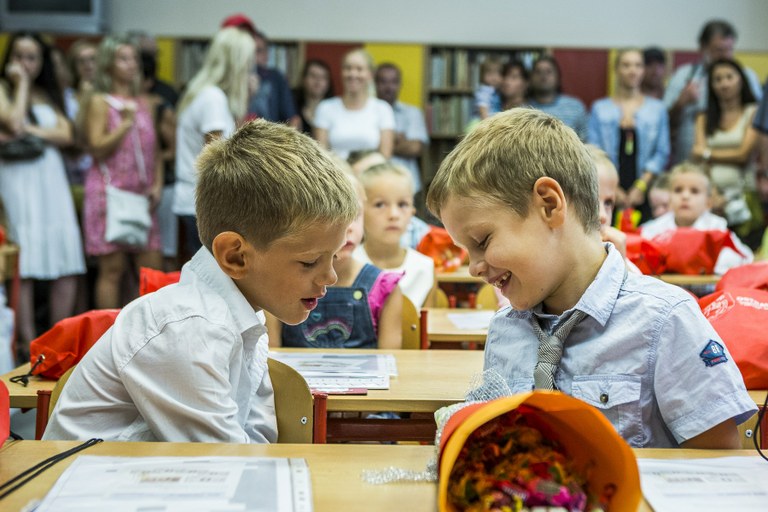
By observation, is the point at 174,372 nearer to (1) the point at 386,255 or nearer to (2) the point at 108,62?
(1) the point at 386,255

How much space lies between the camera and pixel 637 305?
138 centimetres

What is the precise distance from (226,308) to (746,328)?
116 centimetres

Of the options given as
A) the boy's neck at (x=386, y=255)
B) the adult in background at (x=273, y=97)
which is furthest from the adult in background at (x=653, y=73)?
the boy's neck at (x=386, y=255)

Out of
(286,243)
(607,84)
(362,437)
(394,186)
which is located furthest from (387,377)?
(607,84)

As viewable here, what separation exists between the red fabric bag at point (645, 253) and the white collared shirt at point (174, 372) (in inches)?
95.1

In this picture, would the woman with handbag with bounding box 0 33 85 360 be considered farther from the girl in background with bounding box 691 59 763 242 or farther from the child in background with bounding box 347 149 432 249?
the girl in background with bounding box 691 59 763 242

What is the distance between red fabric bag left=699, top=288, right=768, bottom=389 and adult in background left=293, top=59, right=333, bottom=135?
500 centimetres

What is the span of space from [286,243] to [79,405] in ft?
1.38

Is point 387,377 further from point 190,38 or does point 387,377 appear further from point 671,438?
point 190,38

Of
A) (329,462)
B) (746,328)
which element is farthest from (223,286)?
(746,328)

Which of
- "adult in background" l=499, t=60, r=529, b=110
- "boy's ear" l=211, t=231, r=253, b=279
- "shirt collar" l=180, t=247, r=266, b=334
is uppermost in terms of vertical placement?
"adult in background" l=499, t=60, r=529, b=110

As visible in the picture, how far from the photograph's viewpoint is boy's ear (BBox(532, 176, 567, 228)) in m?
1.38

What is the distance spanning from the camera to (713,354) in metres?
1.30

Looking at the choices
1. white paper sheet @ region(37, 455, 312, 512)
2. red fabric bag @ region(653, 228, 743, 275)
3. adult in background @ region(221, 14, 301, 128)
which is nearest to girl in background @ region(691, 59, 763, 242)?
red fabric bag @ region(653, 228, 743, 275)
